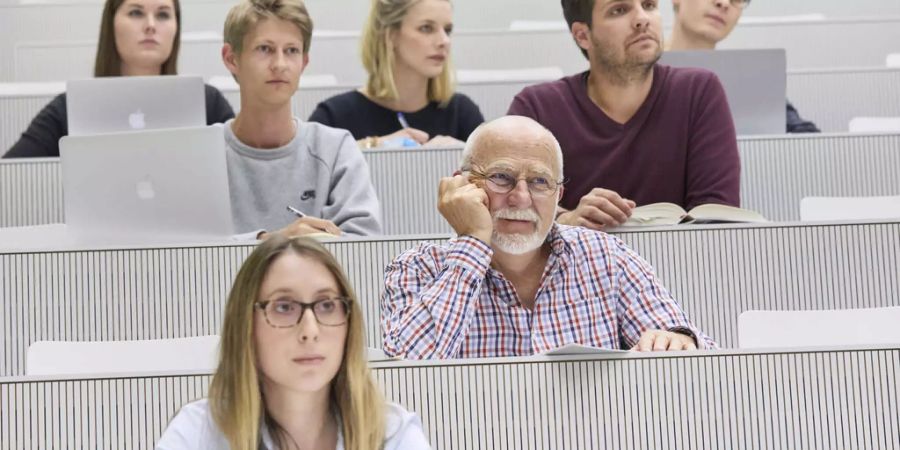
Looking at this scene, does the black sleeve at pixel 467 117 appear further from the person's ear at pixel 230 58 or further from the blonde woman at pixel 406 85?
the person's ear at pixel 230 58

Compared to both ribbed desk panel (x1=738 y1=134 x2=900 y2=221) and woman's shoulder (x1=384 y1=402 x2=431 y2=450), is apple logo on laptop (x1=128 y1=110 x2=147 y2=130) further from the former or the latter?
woman's shoulder (x1=384 y1=402 x2=431 y2=450)

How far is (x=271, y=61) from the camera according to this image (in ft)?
10.8

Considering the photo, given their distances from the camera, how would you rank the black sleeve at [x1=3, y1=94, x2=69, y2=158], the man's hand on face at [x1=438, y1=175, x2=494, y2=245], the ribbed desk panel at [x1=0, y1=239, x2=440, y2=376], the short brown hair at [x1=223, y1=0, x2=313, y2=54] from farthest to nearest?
1. the black sleeve at [x1=3, y1=94, x2=69, y2=158]
2. the short brown hair at [x1=223, y1=0, x2=313, y2=54]
3. the ribbed desk panel at [x1=0, y1=239, x2=440, y2=376]
4. the man's hand on face at [x1=438, y1=175, x2=494, y2=245]

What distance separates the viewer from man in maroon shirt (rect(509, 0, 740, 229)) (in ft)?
10.1

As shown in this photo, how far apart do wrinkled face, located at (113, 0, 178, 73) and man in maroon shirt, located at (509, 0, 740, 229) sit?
1179 mm

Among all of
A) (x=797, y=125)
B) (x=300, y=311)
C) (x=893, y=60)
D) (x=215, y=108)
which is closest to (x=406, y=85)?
(x=215, y=108)

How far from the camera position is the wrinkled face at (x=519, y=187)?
94.8 inches

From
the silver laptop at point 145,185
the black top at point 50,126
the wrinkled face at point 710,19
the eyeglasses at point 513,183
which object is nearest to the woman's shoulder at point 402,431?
the eyeglasses at point 513,183

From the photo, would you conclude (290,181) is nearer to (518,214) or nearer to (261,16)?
(261,16)

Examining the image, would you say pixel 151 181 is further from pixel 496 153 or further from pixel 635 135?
pixel 635 135

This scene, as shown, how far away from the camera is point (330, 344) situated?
174 cm

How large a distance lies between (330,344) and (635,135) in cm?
149

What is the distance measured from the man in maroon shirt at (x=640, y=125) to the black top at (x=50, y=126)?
41.1 inches

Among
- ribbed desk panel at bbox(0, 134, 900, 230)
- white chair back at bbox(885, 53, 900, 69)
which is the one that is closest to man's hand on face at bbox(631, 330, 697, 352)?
ribbed desk panel at bbox(0, 134, 900, 230)
